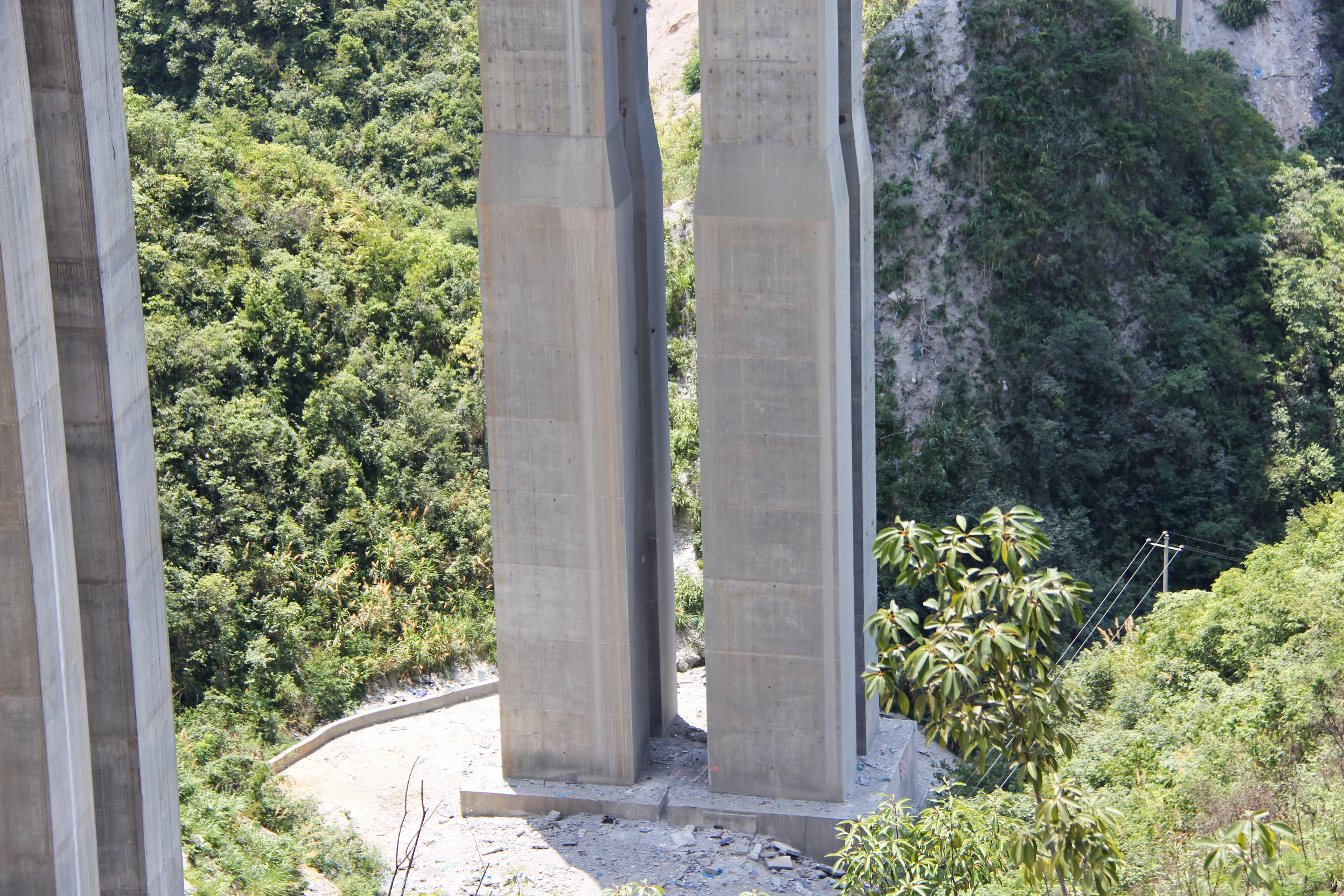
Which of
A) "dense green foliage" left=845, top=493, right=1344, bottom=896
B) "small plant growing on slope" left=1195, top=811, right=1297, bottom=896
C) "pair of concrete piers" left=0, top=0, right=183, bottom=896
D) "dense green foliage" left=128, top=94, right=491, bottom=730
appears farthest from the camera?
"dense green foliage" left=128, top=94, right=491, bottom=730

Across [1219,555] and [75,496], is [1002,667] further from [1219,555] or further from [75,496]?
[1219,555]

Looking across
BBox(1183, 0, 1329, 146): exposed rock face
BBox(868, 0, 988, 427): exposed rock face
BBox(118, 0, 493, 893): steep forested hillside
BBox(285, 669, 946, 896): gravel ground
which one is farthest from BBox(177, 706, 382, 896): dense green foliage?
BBox(1183, 0, 1329, 146): exposed rock face

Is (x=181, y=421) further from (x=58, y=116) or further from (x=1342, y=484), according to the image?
(x=1342, y=484)

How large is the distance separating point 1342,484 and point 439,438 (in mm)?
22491

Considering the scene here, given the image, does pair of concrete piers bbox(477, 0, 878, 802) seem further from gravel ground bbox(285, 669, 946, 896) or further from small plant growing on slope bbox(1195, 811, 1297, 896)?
small plant growing on slope bbox(1195, 811, 1297, 896)

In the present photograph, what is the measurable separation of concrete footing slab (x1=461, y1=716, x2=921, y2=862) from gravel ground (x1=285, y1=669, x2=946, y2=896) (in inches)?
7.6

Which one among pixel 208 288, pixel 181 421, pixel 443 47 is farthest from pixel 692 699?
pixel 443 47

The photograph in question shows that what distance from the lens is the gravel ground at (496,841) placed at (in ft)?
76.4

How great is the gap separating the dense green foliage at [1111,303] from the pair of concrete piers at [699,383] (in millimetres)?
14615

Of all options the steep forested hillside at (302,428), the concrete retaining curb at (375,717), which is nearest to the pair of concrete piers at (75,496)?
the steep forested hillside at (302,428)

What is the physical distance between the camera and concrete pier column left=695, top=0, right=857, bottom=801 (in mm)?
22094

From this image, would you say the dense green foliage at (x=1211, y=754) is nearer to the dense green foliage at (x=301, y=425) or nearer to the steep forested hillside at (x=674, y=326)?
the steep forested hillside at (x=674, y=326)

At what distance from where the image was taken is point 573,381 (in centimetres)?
2362

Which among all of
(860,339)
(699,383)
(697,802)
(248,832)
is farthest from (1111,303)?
(248,832)
